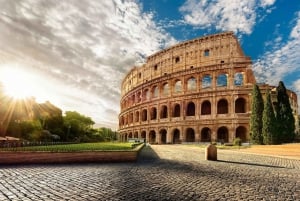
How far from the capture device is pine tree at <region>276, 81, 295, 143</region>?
2742 centimetres

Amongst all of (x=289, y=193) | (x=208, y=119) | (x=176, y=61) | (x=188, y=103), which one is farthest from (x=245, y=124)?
(x=289, y=193)

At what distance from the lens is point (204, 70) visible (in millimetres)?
39656

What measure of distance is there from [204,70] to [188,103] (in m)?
6.11

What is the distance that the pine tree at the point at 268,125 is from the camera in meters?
26.1

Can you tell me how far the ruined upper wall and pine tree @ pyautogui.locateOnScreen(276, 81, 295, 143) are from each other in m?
8.26

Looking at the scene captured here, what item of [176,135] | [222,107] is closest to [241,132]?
[222,107]

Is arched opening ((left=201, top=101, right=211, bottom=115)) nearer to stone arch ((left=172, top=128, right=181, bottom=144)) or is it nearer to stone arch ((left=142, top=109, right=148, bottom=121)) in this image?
stone arch ((left=172, top=128, right=181, bottom=144))

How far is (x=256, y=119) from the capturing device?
28578mm

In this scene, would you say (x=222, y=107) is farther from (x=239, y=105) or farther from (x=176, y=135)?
(x=176, y=135)

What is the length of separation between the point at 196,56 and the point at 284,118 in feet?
61.5

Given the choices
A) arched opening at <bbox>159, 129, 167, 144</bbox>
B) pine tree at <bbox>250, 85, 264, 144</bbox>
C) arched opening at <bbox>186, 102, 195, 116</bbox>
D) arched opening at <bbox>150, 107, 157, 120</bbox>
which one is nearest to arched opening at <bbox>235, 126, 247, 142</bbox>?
pine tree at <bbox>250, 85, 264, 144</bbox>

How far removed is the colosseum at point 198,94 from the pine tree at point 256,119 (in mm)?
5759

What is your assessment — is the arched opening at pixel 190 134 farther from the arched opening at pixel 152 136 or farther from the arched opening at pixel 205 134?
the arched opening at pixel 152 136

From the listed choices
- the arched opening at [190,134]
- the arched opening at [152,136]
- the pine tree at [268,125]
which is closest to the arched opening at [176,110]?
the arched opening at [190,134]
